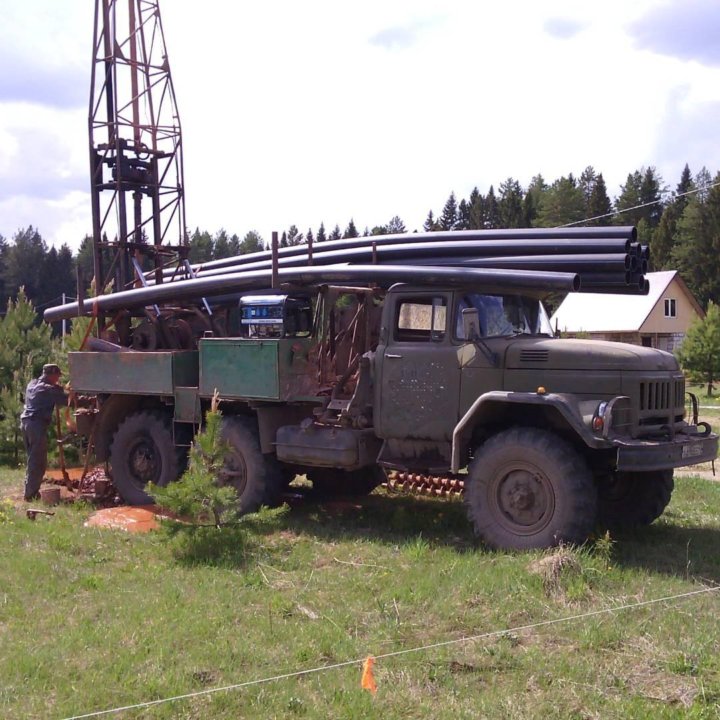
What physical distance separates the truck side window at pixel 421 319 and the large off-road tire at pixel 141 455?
3.35m

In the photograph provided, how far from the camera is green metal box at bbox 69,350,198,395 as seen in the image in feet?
32.9

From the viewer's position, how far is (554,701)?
468 cm

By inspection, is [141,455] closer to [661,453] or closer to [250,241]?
[661,453]

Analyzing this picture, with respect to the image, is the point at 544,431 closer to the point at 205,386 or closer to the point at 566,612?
the point at 566,612

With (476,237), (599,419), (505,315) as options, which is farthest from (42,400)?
(599,419)

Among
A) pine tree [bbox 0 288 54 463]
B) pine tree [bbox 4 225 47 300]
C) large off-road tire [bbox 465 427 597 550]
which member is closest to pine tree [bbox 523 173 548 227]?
pine tree [bbox 4 225 47 300]

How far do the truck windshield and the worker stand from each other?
5.41 meters

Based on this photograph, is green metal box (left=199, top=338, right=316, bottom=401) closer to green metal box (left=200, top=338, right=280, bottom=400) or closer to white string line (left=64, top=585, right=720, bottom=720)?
green metal box (left=200, top=338, right=280, bottom=400)

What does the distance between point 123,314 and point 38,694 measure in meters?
7.04

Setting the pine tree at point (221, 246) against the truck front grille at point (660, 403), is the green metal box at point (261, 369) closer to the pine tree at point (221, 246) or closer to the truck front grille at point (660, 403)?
the truck front grille at point (660, 403)

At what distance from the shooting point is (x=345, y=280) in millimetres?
8961

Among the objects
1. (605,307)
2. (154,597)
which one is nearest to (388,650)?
(154,597)

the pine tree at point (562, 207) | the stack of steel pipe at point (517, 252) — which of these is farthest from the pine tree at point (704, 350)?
the pine tree at point (562, 207)

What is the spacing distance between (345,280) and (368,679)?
4.85 meters
